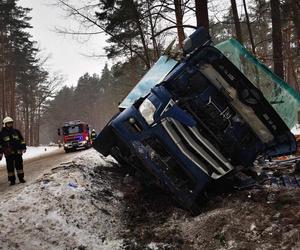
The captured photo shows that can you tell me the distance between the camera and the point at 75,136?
80.3ft

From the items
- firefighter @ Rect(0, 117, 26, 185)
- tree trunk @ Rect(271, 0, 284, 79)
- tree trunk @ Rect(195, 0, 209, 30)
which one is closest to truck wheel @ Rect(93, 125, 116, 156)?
firefighter @ Rect(0, 117, 26, 185)

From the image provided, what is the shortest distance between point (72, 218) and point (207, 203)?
2.03 metres

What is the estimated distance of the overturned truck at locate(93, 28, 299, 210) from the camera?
18.1ft

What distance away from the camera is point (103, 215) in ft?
20.1

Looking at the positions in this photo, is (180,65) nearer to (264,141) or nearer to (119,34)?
(264,141)

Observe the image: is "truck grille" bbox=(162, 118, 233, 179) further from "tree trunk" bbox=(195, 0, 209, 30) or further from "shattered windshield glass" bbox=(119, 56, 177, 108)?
"tree trunk" bbox=(195, 0, 209, 30)

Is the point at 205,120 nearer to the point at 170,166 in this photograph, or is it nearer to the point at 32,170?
the point at 170,166

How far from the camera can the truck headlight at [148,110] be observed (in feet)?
18.5

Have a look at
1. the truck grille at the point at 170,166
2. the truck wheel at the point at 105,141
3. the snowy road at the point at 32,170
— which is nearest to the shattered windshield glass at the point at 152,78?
the truck wheel at the point at 105,141

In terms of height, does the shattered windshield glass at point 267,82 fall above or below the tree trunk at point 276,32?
below

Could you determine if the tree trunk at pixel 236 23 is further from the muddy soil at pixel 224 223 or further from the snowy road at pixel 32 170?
the muddy soil at pixel 224 223

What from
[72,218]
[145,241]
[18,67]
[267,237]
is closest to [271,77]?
[267,237]

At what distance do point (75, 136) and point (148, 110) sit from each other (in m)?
19.4

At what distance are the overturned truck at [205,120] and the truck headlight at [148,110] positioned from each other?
0.01 metres
